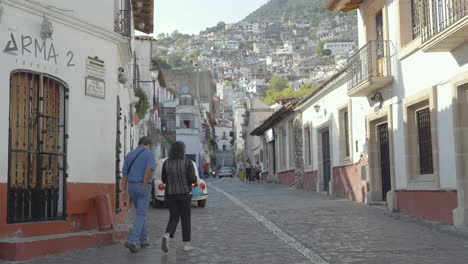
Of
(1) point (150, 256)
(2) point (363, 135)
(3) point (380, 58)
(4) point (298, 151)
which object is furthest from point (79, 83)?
(4) point (298, 151)

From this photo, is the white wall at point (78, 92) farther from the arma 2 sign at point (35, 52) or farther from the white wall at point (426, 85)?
the white wall at point (426, 85)

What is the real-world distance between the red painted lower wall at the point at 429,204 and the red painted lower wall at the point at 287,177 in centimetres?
1708

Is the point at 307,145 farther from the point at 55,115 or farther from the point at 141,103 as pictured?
the point at 55,115

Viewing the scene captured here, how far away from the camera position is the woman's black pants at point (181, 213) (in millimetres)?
9172

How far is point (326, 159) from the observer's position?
2492 cm

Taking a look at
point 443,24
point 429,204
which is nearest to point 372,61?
point 443,24

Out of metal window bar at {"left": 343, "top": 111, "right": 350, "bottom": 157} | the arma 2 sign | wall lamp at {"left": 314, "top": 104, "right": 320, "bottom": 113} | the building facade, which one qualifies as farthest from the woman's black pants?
wall lamp at {"left": 314, "top": 104, "right": 320, "bottom": 113}

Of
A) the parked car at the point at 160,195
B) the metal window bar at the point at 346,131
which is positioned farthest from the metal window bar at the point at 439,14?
the metal window bar at the point at 346,131

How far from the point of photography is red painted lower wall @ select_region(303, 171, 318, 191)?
87.1 ft

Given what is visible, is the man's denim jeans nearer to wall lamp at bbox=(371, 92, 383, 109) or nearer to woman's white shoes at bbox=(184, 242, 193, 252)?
woman's white shoes at bbox=(184, 242, 193, 252)

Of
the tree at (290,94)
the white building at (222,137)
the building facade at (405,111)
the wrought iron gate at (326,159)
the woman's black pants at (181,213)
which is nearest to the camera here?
the woman's black pants at (181,213)

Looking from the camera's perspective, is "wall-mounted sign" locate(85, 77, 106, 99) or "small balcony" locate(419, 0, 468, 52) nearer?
"wall-mounted sign" locate(85, 77, 106, 99)

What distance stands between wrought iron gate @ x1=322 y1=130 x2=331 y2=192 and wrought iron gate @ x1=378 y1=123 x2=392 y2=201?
6438 millimetres

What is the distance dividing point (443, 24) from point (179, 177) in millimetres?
6253
